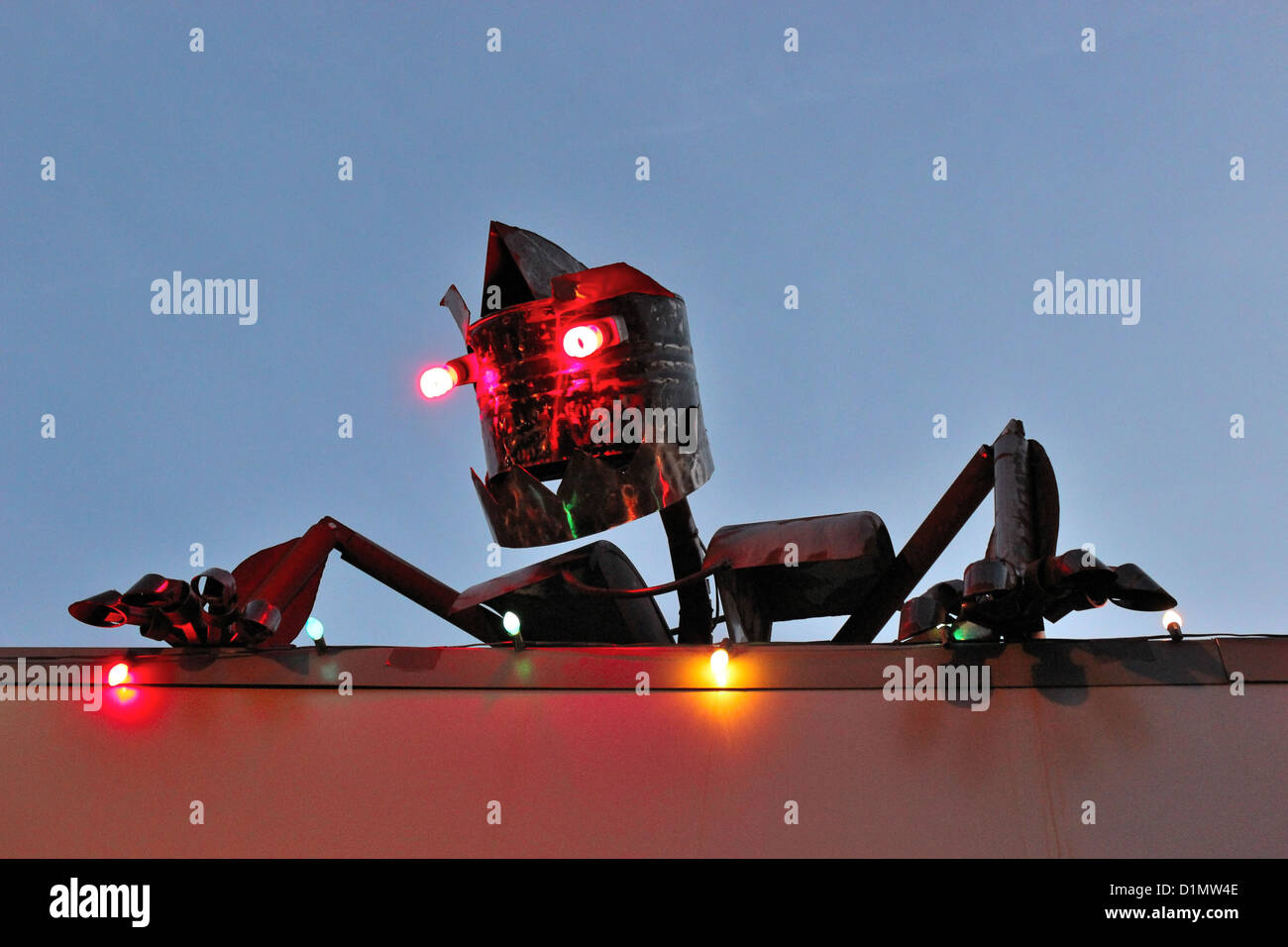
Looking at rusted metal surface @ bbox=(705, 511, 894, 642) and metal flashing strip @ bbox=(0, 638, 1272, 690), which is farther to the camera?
rusted metal surface @ bbox=(705, 511, 894, 642)

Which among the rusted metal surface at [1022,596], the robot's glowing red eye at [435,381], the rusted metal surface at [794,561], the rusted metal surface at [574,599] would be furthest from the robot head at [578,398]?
the rusted metal surface at [1022,596]

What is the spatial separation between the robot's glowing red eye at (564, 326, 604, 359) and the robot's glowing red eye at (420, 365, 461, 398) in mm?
675

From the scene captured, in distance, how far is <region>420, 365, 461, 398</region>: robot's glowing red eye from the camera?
21.2 feet

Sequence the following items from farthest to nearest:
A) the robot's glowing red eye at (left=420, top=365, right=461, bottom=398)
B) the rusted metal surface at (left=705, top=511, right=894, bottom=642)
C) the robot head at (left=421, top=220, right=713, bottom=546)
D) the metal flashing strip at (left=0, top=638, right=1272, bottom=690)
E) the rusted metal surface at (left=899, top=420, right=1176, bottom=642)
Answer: the robot's glowing red eye at (left=420, top=365, right=461, bottom=398), the robot head at (left=421, top=220, right=713, bottom=546), the rusted metal surface at (left=705, top=511, right=894, bottom=642), the metal flashing strip at (left=0, top=638, right=1272, bottom=690), the rusted metal surface at (left=899, top=420, right=1176, bottom=642)

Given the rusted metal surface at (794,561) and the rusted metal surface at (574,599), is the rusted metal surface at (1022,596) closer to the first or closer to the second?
the rusted metal surface at (794,561)

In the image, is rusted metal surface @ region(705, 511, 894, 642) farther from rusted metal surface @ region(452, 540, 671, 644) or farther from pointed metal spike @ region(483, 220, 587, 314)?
pointed metal spike @ region(483, 220, 587, 314)

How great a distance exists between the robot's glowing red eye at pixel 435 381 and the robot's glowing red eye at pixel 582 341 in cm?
67

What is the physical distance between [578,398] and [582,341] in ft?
1.02

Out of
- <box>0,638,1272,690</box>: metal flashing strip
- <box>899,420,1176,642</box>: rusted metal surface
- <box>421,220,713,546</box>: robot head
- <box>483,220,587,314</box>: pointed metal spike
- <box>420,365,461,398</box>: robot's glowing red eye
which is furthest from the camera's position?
<box>483,220,587,314</box>: pointed metal spike

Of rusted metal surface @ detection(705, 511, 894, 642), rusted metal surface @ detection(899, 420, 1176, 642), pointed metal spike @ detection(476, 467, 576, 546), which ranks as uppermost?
pointed metal spike @ detection(476, 467, 576, 546)

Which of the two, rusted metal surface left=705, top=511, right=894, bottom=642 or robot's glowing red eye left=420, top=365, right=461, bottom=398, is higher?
robot's glowing red eye left=420, top=365, right=461, bottom=398

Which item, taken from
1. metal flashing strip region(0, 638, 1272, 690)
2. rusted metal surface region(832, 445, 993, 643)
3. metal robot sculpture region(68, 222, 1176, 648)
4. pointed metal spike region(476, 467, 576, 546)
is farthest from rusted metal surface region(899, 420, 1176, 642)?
pointed metal spike region(476, 467, 576, 546)

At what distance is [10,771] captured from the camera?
16.7 ft
